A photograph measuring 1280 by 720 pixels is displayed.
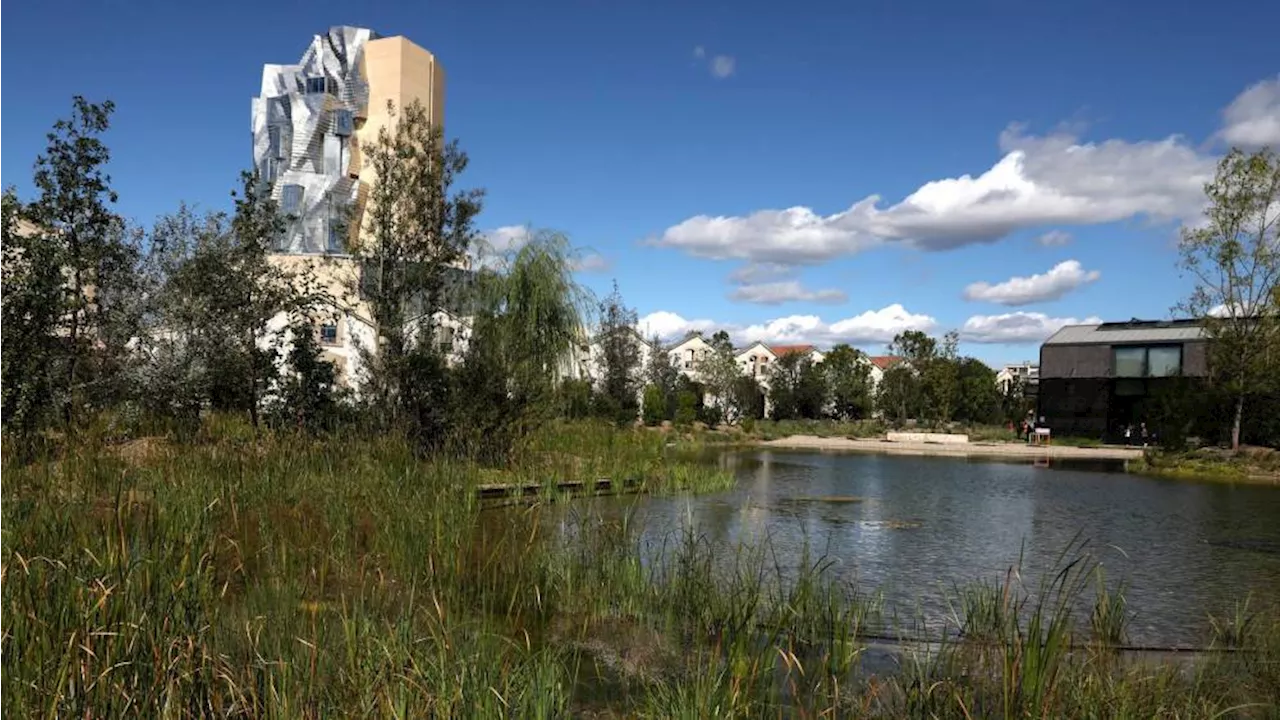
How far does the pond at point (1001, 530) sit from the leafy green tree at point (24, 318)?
7.74 m

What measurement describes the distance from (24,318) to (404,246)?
5.75 m

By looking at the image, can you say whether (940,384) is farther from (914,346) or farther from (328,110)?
(328,110)

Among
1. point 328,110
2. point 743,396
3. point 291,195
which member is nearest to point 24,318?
point 743,396

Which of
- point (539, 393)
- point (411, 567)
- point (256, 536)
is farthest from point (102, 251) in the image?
point (411, 567)

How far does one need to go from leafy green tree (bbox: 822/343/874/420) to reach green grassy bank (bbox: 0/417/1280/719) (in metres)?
61.1

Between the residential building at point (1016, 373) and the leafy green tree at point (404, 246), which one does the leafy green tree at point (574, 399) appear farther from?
the residential building at point (1016, 373)

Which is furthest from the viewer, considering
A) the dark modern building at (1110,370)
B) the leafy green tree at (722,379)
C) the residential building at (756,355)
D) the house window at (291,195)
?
the residential building at (756,355)

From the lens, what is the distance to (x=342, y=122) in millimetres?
80438

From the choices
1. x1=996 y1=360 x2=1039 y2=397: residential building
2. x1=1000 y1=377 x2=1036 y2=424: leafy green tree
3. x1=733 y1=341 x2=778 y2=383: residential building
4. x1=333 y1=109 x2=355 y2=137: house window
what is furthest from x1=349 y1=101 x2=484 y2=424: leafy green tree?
x1=996 y1=360 x2=1039 y2=397: residential building

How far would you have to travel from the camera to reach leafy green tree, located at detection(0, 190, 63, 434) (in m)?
11.3

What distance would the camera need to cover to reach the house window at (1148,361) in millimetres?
42219

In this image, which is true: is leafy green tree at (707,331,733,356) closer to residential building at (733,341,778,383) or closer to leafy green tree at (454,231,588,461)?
residential building at (733,341,778,383)

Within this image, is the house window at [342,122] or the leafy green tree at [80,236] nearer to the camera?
the leafy green tree at [80,236]

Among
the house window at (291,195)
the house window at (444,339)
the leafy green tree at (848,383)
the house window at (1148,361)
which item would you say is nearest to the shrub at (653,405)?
the house window at (1148,361)
